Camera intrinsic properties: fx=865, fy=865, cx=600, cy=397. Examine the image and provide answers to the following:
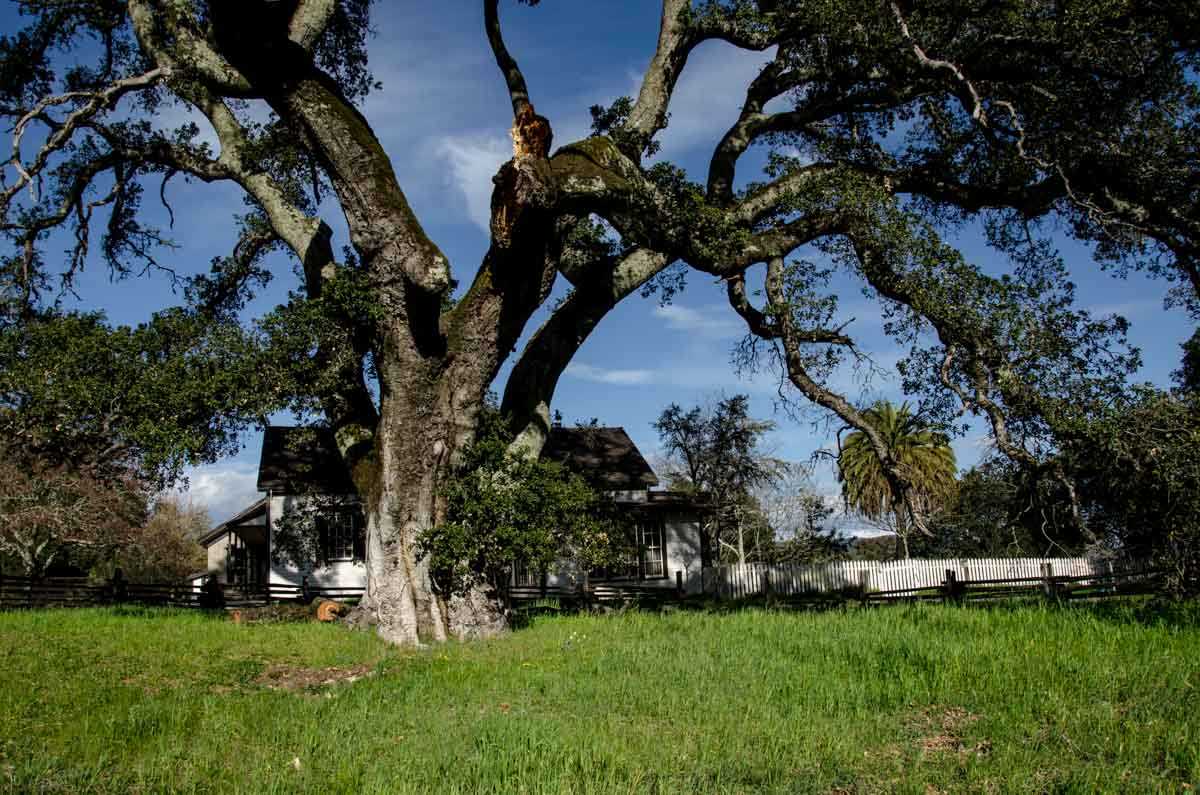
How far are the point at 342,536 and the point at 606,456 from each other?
9140 mm

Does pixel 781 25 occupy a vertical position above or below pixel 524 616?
above

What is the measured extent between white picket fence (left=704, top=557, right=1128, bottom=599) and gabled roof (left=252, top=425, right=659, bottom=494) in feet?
13.4

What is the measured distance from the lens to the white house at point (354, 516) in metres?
23.8

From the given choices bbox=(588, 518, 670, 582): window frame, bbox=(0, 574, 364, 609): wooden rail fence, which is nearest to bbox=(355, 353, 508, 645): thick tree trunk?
bbox=(0, 574, 364, 609): wooden rail fence

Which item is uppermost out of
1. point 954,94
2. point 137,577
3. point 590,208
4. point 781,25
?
point 781,25

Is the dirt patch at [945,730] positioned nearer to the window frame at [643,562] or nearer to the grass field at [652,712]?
the grass field at [652,712]

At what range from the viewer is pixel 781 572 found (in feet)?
93.3

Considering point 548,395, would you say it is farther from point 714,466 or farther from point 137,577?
point 137,577

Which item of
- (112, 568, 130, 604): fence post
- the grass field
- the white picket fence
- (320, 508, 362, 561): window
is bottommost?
the white picket fence

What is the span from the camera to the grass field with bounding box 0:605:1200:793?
5.87 metres

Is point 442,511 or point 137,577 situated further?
point 137,577

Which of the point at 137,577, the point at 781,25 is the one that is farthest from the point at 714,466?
the point at 137,577

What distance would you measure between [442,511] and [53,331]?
7155 millimetres

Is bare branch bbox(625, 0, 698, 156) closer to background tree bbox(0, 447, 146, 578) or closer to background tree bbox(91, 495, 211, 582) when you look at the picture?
background tree bbox(0, 447, 146, 578)
